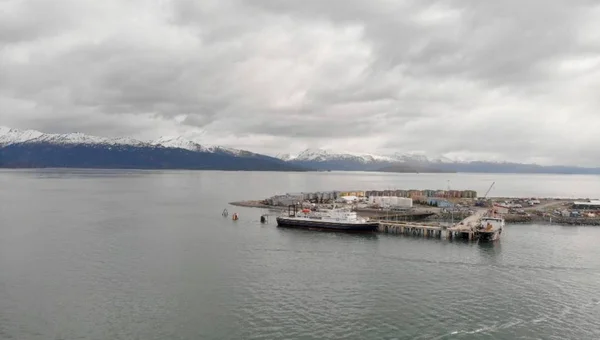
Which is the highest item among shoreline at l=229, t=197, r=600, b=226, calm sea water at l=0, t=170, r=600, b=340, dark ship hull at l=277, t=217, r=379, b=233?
shoreline at l=229, t=197, r=600, b=226

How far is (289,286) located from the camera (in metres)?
38.6

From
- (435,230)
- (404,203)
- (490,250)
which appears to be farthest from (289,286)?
(404,203)

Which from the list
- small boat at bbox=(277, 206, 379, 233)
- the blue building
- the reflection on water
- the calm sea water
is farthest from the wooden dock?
the blue building

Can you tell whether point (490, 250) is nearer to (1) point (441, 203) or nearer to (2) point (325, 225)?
(2) point (325, 225)

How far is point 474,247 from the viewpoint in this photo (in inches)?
2330

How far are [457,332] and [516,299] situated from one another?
9.89 meters

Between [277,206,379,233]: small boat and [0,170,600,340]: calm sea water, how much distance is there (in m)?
3.88

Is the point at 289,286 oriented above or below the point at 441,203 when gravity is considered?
below

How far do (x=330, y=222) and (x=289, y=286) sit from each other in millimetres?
34786

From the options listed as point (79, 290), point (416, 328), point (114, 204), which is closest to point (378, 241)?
point (416, 328)

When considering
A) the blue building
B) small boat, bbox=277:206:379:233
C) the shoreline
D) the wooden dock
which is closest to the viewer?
the wooden dock

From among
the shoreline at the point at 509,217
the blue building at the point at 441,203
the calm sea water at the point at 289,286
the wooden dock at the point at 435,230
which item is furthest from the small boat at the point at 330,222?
the blue building at the point at 441,203

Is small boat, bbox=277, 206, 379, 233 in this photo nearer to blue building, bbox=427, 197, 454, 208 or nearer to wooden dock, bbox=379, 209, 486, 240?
wooden dock, bbox=379, 209, 486, 240

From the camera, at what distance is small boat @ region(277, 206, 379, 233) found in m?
71.4
